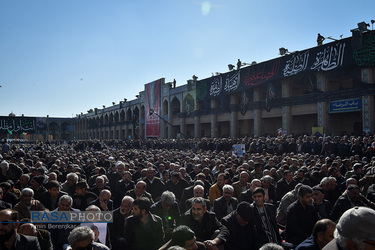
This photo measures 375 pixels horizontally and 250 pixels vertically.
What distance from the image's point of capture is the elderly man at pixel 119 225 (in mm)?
4129

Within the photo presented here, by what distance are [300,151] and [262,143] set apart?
2.70 metres

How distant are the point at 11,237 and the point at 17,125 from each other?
3183 cm

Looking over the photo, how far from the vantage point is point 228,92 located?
2906 centimetres

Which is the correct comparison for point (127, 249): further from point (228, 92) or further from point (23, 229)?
point (228, 92)

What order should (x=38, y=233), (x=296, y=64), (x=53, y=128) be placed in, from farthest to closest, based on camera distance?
(x=53, y=128) < (x=296, y=64) < (x=38, y=233)

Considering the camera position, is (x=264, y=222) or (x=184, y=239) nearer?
(x=184, y=239)

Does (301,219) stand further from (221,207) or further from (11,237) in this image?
(11,237)

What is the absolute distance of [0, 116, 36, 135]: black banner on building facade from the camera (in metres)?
30.4

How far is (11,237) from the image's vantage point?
2877 millimetres

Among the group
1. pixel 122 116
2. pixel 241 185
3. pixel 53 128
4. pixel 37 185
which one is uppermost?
pixel 122 116

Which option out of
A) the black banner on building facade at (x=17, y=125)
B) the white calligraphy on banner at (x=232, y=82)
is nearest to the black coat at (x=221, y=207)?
the white calligraphy on banner at (x=232, y=82)

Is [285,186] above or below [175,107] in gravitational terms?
below

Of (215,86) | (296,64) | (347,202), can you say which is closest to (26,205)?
(347,202)

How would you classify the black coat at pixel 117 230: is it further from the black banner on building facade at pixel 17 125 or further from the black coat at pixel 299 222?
the black banner on building facade at pixel 17 125
